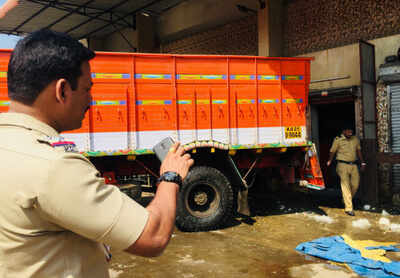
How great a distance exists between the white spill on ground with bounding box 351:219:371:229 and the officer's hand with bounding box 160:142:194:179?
21.0 ft

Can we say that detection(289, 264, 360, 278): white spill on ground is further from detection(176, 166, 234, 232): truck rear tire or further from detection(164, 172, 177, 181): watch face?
detection(164, 172, 177, 181): watch face

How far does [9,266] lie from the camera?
1084mm

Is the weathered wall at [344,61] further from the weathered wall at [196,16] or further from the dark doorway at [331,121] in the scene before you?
the weathered wall at [196,16]

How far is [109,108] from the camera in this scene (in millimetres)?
6363

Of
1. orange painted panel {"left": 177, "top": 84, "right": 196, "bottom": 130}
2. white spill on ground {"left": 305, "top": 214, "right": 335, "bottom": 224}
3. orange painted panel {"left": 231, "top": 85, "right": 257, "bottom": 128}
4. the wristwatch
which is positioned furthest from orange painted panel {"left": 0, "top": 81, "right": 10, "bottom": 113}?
white spill on ground {"left": 305, "top": 214, "right": 335, "bottom": 224}

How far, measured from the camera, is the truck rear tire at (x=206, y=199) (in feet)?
21.2

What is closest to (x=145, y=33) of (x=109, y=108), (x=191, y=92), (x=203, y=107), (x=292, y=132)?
(x=191, y=92)

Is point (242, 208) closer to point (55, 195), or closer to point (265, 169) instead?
point (265, 169)

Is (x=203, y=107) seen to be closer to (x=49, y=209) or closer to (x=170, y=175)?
(x=170, y=175)

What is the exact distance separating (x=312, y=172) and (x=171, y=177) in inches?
266

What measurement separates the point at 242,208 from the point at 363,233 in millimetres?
2342

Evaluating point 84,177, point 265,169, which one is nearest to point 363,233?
point 265,169

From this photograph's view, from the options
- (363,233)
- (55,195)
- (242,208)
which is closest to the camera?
(55,195)

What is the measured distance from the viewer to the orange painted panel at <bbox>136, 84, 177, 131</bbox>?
656cm
